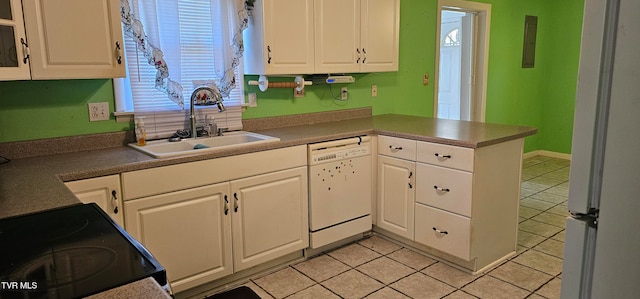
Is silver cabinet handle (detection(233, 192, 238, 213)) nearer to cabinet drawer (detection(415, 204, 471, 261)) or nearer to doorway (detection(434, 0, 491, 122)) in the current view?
cabinet drawer (detection(415, 204, 471, 261))

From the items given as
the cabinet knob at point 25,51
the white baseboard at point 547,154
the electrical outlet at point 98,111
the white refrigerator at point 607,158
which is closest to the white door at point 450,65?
the white baseboard at point 547,154

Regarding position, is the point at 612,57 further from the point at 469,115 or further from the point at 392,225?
the point at 469,115

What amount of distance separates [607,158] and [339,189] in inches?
94.0

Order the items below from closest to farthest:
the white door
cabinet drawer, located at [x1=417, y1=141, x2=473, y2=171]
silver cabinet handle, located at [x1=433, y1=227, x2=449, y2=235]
A: cabinet drawer, located at [x1=417, y1=141, x2=473, y2=171] < silver cabinet handle, located at [x1=433, y1=227, x2=449, y2=235] < the white door

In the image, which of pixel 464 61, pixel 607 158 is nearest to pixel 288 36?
pixel 607 158

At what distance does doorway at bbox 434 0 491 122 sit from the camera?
498 centimetres

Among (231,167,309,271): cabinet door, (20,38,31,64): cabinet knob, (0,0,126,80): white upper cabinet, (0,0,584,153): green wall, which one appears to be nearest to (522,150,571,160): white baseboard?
(0,0,584,153): green wall

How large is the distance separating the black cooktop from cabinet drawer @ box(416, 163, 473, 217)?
205 centimetres

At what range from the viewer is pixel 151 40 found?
→ 261cm

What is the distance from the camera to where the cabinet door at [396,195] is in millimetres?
3079

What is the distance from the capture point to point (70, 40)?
86.4 inches

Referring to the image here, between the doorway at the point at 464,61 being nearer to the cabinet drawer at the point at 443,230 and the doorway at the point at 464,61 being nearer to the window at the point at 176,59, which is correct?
the cabinet drawer at the point at 443,230

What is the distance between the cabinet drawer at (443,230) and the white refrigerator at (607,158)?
195 centimetres

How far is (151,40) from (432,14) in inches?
113
